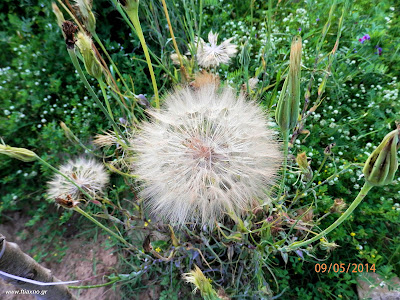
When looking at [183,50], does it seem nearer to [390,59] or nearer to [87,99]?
[87,99]

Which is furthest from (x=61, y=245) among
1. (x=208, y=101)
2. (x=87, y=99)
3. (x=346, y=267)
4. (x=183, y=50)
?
(x=346, y=267)

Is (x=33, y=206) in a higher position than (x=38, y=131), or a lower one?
lower

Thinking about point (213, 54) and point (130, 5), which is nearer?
point (130, 5)

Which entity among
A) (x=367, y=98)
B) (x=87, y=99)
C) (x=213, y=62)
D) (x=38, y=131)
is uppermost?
(x=213, y=62)

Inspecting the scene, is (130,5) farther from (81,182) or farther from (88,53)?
(81,182)
